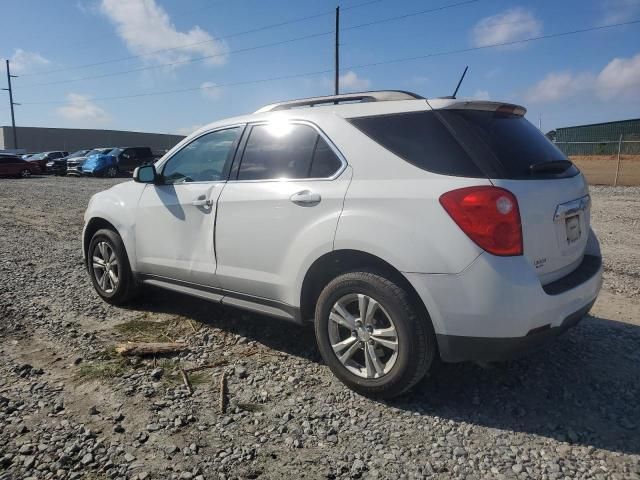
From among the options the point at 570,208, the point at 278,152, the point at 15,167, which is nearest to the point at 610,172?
the point at 570,208

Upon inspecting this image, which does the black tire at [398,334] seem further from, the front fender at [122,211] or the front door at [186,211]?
the front fender at [122,211]

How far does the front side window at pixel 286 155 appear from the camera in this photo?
332 centimetres

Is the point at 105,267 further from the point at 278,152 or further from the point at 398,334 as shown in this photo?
the point at 398,334

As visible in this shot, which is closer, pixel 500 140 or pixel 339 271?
pixel 500 140

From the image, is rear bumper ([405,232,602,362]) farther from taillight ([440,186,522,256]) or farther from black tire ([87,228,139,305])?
black tire ([87,228,139,305])

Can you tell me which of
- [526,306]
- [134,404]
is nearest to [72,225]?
[134,404]

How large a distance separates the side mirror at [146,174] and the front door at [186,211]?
0.07 m

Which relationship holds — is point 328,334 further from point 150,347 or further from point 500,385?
point 150,347

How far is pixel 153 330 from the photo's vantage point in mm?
4316

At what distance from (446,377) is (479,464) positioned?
919 mm

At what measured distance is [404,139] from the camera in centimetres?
302

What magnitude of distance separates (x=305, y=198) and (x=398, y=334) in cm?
104

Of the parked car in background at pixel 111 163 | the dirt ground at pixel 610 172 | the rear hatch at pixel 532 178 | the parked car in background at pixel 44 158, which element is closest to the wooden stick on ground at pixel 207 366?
the rear hatch at pixel 532 178

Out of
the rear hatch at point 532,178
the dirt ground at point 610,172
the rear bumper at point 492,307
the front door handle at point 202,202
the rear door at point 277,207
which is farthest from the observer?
the dirt ground at point 610,172
